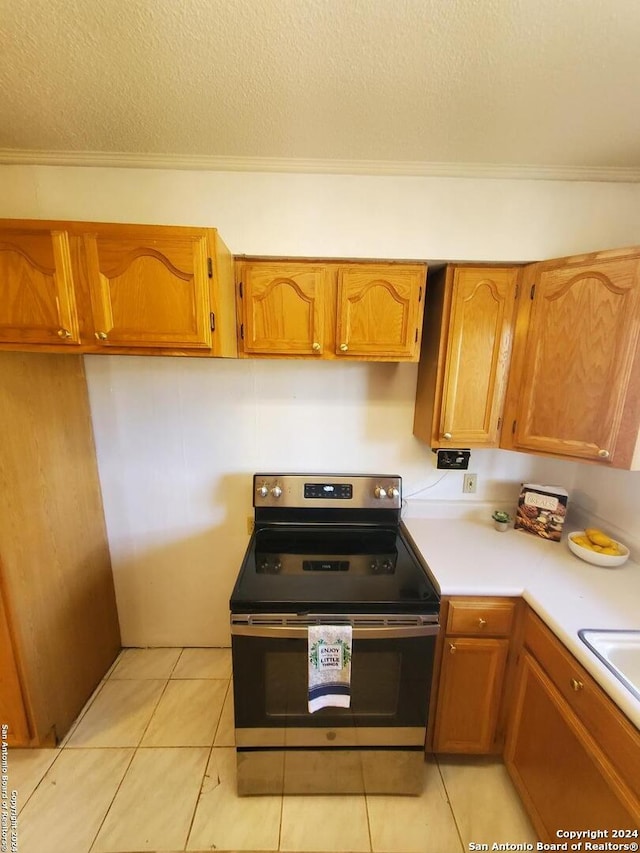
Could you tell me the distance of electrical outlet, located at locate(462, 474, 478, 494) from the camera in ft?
5.79

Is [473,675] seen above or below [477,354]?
below

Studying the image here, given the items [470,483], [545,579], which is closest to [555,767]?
[545,579]

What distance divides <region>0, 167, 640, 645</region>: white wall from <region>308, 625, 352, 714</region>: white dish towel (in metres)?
0.79

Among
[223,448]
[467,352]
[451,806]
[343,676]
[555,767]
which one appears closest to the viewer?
[555,767]

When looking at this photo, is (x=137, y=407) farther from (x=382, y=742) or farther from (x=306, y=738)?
(x=382, y=742)

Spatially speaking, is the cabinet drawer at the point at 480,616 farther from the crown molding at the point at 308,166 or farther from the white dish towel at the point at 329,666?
the crown molding at the point at 308,166

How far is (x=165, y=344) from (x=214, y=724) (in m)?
1.76

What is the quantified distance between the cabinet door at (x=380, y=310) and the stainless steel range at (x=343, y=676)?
0.94 metres

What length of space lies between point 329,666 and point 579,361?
1461mm

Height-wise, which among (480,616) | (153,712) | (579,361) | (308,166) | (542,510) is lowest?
(153,712)

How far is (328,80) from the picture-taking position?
0.95 meters

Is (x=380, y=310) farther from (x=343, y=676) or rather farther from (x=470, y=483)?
(x=343, y=676)

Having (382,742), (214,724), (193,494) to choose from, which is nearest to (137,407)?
(193,494)

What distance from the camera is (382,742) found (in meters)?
1.25
